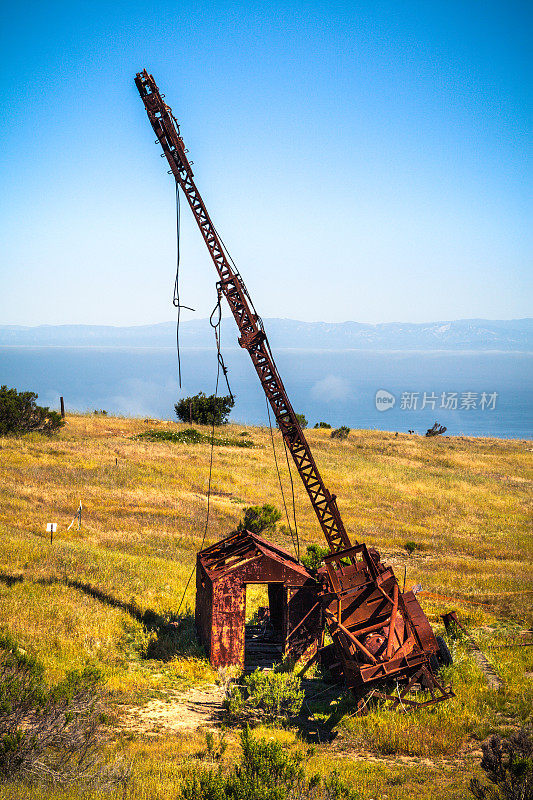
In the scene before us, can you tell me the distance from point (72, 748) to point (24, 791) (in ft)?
4.56

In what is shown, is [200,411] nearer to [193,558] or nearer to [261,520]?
[261,520]

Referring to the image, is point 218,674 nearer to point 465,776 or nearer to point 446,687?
point 446,687

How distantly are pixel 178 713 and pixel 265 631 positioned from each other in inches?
191

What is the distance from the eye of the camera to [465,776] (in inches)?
331

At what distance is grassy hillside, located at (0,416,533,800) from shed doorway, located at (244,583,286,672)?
142 centimetres

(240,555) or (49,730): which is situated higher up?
(240,555)

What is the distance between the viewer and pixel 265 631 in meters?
15.1

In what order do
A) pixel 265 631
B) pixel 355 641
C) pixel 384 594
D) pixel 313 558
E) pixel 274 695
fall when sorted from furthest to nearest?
1. pixel 313 558
2. pixel 265 631
3. pixel 384 594
4. pixel 355 641
5. pixel 274 695

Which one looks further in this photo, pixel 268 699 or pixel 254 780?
pixel 268 699

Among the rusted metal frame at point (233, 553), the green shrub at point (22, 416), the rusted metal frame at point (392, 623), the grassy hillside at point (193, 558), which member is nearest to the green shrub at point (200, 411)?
the grassy hillside at point (193, 558)

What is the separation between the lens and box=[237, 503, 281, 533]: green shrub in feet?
82.9

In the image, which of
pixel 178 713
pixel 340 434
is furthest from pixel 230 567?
pixel 340 434

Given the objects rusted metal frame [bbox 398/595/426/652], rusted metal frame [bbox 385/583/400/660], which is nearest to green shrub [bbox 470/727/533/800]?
rusted metal frame [bbox 385/583/400/660]

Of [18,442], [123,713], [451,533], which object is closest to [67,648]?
[123,713]
